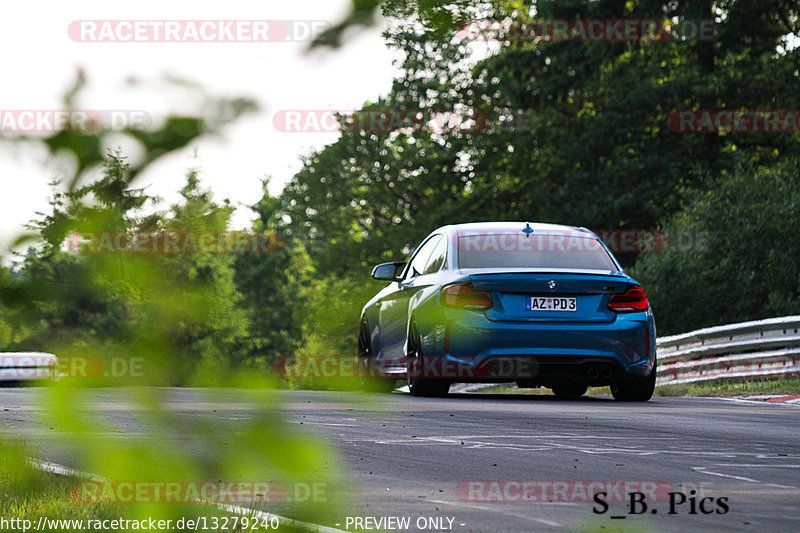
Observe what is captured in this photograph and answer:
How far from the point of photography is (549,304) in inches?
477

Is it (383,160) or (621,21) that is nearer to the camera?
(621,21)

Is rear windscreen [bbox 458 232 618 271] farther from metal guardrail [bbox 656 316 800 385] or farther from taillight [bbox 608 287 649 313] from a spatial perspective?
metal guardrail [bbox 656 316 800 385]

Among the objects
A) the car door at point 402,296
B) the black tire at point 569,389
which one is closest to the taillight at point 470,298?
the car door at point 402,296

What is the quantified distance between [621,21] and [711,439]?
30.7 meters

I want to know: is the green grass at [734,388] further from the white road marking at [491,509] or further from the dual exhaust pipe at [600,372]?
the white road marking at [491,509]

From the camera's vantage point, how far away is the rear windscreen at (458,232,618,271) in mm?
12609

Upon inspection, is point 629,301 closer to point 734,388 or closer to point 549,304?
point 549,304

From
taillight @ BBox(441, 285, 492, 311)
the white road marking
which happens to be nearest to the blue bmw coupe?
taillight @ BBox(441, 285, 492, 311)

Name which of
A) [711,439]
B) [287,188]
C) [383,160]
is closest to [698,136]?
[383,160]

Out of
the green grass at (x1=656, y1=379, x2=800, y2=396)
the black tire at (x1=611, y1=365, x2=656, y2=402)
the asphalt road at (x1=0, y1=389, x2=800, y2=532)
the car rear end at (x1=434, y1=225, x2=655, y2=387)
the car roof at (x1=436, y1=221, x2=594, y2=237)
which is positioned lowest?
the green grass at (x1=656, y1=379, x2=800, y2=396)

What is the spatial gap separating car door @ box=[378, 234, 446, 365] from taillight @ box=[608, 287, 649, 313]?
5.66 ft

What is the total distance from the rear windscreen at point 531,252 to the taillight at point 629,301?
432 millimetres

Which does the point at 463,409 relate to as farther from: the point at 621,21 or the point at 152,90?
the point at 621,21

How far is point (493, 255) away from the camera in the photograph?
41.7 ft
